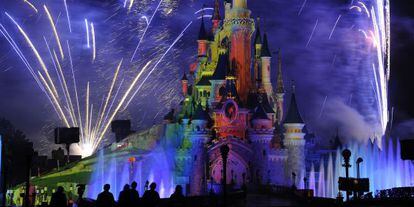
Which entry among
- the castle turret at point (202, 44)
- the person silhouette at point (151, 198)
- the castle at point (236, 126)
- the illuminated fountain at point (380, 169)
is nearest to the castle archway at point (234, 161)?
the castle at point (236, 126)

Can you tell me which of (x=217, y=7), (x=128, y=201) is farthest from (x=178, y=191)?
(x=217, y=7)

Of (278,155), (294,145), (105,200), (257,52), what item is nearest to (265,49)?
→ (257,52)

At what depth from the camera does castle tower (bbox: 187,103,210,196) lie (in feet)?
261

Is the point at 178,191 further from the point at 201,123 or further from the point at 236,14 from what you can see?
the point at 236,14

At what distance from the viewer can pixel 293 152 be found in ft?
279

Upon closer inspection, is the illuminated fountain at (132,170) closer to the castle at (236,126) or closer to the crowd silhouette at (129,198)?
the castle at (236,126)

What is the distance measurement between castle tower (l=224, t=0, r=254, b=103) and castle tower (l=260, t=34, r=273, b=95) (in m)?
8.55

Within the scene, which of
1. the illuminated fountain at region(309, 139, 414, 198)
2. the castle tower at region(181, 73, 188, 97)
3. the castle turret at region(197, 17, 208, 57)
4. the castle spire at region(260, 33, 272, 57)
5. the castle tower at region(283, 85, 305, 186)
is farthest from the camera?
the castle tower at region(181, 73, 188, 97)

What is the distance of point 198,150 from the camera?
263 feet

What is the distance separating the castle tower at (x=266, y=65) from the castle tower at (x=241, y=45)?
8549 millimetres

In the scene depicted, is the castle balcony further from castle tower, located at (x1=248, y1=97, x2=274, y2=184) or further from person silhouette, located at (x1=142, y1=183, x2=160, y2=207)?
person silhouette, located at (x1=142, y1=183, x2=160, y2=207)

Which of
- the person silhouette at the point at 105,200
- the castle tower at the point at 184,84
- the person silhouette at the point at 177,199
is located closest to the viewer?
the person silhouette at the point at 105,200

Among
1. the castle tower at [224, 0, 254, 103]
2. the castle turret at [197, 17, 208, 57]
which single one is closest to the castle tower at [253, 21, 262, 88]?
the castle tower at [224, 0, 254, 103]

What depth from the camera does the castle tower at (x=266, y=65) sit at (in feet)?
319
